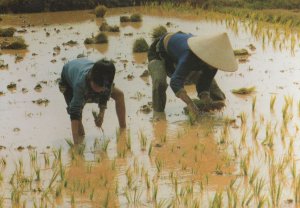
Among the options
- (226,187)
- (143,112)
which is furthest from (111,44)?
(226,187)

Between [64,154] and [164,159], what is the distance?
825 millimetres

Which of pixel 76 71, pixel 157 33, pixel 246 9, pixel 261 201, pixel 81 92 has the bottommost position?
pixel 246 9

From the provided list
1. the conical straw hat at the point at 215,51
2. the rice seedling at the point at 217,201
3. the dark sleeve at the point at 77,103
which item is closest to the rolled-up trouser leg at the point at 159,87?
the conical straw hat at the point at 215,51

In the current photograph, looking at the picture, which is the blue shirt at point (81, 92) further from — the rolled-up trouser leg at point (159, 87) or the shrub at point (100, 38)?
the shrub at point (100, 38)

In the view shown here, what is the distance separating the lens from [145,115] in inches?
246

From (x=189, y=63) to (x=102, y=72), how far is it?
128 cm

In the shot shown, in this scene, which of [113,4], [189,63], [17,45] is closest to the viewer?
[189,63]

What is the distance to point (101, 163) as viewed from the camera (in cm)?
486

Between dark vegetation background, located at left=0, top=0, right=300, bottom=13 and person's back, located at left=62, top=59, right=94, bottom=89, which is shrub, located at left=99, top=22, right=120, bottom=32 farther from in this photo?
person's back, located at left=62, top=59, right=94, bottom=89

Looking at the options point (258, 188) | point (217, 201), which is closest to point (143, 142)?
point (258, 188)

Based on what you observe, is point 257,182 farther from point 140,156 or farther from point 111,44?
point 111,44

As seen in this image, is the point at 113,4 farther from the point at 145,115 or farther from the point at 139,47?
the point at 145,115

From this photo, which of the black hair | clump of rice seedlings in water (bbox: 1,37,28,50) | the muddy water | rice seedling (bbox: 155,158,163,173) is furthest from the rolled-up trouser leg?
clump of rice seedlings in water (bbox: 1,37,28,50)

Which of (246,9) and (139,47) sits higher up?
(139,47)
